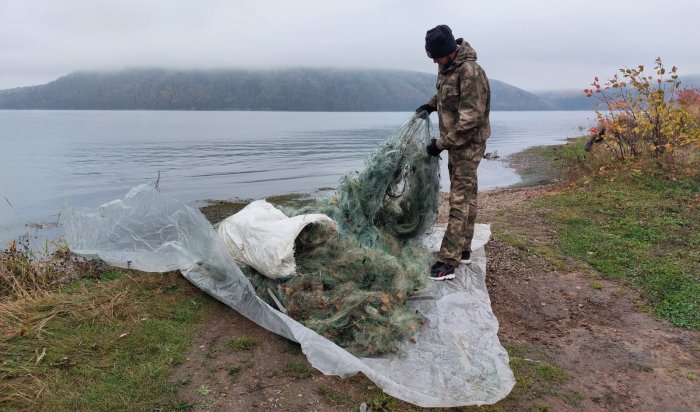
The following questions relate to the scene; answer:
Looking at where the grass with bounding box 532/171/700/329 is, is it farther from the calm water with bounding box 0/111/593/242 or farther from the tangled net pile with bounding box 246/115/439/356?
the calm water with bounding box 0/111/593/242

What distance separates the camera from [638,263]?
5824 millimetres

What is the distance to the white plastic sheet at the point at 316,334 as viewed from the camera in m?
3.24

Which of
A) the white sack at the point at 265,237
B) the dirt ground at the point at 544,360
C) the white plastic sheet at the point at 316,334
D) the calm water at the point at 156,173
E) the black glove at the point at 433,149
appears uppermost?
the black glove at the point at 433,149

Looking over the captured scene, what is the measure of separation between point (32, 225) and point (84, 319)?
353 inches

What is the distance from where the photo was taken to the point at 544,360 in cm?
382

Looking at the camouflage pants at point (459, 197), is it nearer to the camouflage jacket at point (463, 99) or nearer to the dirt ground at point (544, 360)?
the camouflage jacket at point (463, 99)

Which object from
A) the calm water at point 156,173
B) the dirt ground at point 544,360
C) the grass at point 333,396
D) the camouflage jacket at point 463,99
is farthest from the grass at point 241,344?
the calm water at point 156,173

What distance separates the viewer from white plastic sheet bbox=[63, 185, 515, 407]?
10.6 ft

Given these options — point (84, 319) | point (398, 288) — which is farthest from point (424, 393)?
point (84, 319)

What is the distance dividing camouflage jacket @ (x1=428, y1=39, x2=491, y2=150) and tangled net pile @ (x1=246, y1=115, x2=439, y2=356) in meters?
0.61

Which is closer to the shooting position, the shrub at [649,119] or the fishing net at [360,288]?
the fishing net at [360,288]

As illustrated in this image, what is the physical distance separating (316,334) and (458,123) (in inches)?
106

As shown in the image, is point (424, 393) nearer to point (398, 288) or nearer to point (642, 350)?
point (398, 288)

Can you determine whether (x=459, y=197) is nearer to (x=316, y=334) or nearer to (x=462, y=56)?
(x=462, y=56)
